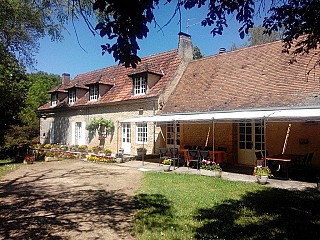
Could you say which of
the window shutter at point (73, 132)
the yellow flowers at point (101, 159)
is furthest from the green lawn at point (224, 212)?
the window shutter at point (73, 132)

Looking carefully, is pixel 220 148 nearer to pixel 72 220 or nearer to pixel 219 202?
pixel 219 202

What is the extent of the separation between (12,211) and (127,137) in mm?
13278

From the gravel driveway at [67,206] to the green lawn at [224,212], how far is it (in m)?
0.55

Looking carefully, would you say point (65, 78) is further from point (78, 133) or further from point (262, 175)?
point (262, 175)

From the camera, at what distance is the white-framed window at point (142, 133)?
18655 mm

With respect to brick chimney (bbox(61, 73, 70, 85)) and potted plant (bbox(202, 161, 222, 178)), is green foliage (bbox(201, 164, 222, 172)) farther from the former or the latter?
brick chimney (bbox(61, 73, 70, 85))

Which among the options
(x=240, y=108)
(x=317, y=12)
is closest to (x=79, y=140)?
(x=240, y=108)

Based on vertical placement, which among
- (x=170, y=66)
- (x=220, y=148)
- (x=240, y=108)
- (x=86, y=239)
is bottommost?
(x=86, y=239)

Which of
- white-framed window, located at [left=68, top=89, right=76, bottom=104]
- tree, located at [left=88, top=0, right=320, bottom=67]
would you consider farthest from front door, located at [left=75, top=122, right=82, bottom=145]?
tree, located at [left=88, top=0, right=320, bottom=67]

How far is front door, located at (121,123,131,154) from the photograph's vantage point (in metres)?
19.7

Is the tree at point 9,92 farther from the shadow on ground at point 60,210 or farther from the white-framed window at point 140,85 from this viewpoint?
the shadow on ground at point 60,210

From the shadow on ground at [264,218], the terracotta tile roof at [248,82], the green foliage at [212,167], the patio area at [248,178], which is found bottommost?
the shadow on ground at [264,218]

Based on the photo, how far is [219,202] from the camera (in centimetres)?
754

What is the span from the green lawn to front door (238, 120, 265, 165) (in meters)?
4.54
